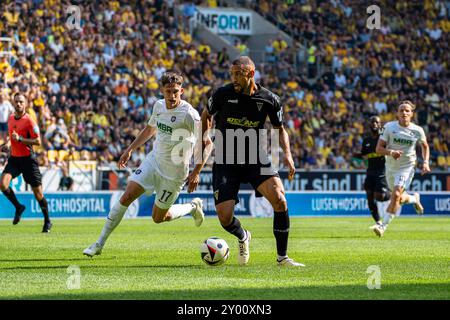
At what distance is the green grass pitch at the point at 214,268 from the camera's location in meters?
10.5

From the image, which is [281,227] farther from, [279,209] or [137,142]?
[137,142]

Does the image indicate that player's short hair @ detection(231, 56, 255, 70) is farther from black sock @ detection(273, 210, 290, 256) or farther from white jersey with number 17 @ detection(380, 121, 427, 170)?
white jersey with number 17 @ detection(380, 121, 427, 170)

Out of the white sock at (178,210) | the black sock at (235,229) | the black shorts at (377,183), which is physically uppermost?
the black sock at (235,229)

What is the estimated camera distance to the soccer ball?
13492 millimetres

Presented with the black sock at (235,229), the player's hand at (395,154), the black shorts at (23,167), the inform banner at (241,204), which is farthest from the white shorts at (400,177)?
the inform banner at (241,204)

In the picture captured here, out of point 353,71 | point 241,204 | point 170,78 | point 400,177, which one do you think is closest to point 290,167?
point 170,78

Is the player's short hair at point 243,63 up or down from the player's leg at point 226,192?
Answer: up

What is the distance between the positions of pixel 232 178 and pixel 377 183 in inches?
→ 443

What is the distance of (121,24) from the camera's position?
132 feet

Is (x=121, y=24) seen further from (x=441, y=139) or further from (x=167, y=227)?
(x=167, y=227)

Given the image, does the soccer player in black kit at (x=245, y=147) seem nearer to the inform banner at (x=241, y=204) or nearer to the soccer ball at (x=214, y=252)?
the soccer ball at (x=214, y=252)

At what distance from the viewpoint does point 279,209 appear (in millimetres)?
13188

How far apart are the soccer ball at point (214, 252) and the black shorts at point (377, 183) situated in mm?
11053
